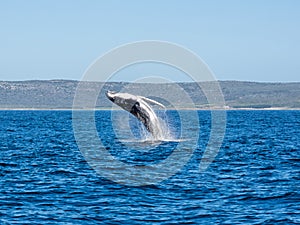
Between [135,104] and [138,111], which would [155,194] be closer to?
[135,104]

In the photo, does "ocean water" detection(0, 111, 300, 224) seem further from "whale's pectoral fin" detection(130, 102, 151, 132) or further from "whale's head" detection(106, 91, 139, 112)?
"whale's head" detection(106, 91, 139, 112)

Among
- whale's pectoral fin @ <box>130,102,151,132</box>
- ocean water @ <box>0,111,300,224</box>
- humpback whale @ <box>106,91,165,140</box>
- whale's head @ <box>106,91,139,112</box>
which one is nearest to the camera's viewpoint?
ocean water @ <box>0,111,300,224</box>

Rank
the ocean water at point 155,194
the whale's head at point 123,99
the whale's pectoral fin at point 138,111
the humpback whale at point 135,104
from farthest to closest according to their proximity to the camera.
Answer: the whale's pectoral fin at point 138,111 < the humpback whale at point 135,104 < the whale's head at point 123,99 < the ocean water at point 155,194

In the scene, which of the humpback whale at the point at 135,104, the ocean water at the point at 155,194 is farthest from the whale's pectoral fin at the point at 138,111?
the ocean water at the point at 155,194

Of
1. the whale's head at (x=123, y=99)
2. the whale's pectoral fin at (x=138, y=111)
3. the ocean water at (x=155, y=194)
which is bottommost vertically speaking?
the ocean water at (x=155, y=194)

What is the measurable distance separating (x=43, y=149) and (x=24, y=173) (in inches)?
578

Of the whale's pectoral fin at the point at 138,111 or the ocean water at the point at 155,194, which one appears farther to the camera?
the whale's pectoral fin at the point at 138,111

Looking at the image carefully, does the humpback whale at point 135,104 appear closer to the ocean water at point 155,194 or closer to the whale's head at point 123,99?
the whale's head at point 123,99

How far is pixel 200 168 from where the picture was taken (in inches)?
1288

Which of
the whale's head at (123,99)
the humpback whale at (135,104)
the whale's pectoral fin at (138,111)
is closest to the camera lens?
the whale's head at (123,99)

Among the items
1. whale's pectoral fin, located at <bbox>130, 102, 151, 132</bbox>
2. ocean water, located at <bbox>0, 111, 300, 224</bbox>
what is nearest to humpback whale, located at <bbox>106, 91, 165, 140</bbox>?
whale's pectoral fin, located at <bbox>130, 102, 151, 132</bbox>

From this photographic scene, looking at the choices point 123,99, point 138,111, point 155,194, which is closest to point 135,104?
point 138,111

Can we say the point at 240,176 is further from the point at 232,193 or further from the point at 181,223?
the point at 181,223

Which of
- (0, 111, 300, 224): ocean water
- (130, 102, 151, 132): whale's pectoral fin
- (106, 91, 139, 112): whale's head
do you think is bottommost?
(0, 111, 300, 224): ocean water
